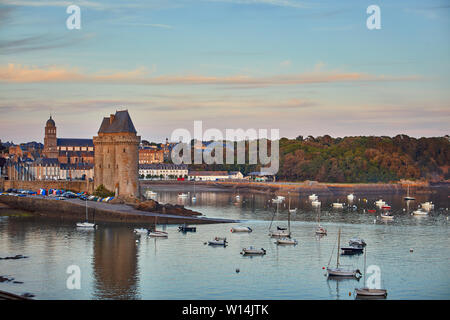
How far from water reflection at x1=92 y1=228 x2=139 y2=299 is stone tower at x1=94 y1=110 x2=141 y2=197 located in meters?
11.5

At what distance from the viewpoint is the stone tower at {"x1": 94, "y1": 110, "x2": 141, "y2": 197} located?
54.8 m

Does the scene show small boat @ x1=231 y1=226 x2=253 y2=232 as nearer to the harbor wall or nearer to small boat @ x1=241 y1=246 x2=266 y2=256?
small boat @ x1=241 y1=246 x2=266 y2=256

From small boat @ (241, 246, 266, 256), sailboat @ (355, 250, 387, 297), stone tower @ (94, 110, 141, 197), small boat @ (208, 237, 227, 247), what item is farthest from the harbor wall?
sailboat @ (355, 250, 387, 297)

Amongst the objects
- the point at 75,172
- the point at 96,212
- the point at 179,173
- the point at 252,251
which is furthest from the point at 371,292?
the point at 179,173

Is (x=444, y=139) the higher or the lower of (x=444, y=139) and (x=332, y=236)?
the higher

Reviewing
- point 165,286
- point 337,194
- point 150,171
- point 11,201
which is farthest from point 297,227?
point 150,171

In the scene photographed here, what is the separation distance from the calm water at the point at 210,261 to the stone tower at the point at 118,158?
7.56 meters

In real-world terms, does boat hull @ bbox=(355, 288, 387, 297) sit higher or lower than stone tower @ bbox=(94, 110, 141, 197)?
lower

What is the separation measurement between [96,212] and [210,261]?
17763 millimetres

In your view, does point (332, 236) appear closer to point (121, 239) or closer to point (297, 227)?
point (297, 227)

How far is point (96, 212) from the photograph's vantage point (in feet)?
159

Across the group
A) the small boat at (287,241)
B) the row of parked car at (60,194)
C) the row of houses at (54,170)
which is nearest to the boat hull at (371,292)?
Result: the small boat at (287,241)

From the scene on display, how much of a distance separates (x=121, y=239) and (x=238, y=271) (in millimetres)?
11588
